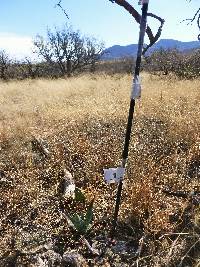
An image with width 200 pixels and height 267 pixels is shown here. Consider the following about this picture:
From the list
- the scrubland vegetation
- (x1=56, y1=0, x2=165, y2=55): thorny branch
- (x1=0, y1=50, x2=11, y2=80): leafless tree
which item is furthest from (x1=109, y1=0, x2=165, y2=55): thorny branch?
(x1=0, y1=50, x2=11, y2=80): leafless tree

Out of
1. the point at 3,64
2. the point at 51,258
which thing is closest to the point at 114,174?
the point at 51,258

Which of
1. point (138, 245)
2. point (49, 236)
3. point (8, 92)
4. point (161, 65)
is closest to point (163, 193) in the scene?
point (138, 245)

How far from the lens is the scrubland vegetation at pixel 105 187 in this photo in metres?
4.09

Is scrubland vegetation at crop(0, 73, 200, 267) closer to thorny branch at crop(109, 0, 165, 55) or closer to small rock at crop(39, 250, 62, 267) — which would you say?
small rock at crop(39, 250, 62, 267)

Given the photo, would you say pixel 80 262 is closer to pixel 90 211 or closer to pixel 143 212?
pixel 90 211

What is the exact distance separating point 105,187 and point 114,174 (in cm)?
132

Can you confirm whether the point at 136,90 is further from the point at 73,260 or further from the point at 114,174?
the point at 73,260

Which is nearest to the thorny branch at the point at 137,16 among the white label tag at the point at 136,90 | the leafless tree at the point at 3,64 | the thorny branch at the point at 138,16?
the thorny branch at the point at 138,16

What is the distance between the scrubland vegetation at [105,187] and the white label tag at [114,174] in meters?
0.69

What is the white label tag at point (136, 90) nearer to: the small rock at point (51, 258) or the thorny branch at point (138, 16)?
the small rock at point (51, 258)

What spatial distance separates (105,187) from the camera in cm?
509

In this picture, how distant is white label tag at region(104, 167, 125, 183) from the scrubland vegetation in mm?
689

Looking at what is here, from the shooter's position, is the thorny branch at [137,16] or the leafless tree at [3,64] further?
the leafless tree at [3,64]

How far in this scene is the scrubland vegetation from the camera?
4.09m
